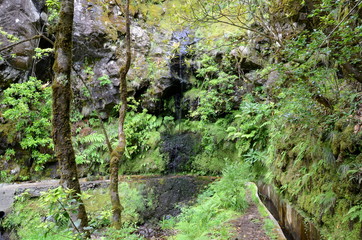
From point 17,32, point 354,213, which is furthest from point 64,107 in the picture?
point 17,32

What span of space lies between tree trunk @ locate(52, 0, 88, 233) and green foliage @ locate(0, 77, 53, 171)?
30.1 ft

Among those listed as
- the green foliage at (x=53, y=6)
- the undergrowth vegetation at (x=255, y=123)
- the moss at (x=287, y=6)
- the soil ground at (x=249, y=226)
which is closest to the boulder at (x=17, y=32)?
the undergrowth vegetation at (x=255, y=123)

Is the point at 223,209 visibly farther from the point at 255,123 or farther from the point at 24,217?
the point at 24,217

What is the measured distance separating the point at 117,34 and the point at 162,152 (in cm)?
696

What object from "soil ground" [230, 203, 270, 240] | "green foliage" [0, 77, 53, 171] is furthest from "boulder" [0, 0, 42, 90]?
"soil ground" [230, 203, 270, 240]

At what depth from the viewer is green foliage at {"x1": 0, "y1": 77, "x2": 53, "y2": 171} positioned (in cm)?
1021

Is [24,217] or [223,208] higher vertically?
[223,208]

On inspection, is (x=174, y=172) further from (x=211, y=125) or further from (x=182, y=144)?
(x=211, y=125)

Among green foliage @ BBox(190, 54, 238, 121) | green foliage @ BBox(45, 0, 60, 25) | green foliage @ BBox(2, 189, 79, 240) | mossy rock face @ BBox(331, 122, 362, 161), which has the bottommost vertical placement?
green foliage @ BBox(2, 189, 79, 240)

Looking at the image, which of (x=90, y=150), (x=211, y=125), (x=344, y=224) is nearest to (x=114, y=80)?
(x=90, y=150)

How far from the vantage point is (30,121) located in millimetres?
10945

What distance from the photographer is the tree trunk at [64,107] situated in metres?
2.39

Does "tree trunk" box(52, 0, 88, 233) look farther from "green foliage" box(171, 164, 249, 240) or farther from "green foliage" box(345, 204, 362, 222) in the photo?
"green foliage" box(345, 204, 362, 222)

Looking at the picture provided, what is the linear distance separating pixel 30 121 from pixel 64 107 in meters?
10.5
